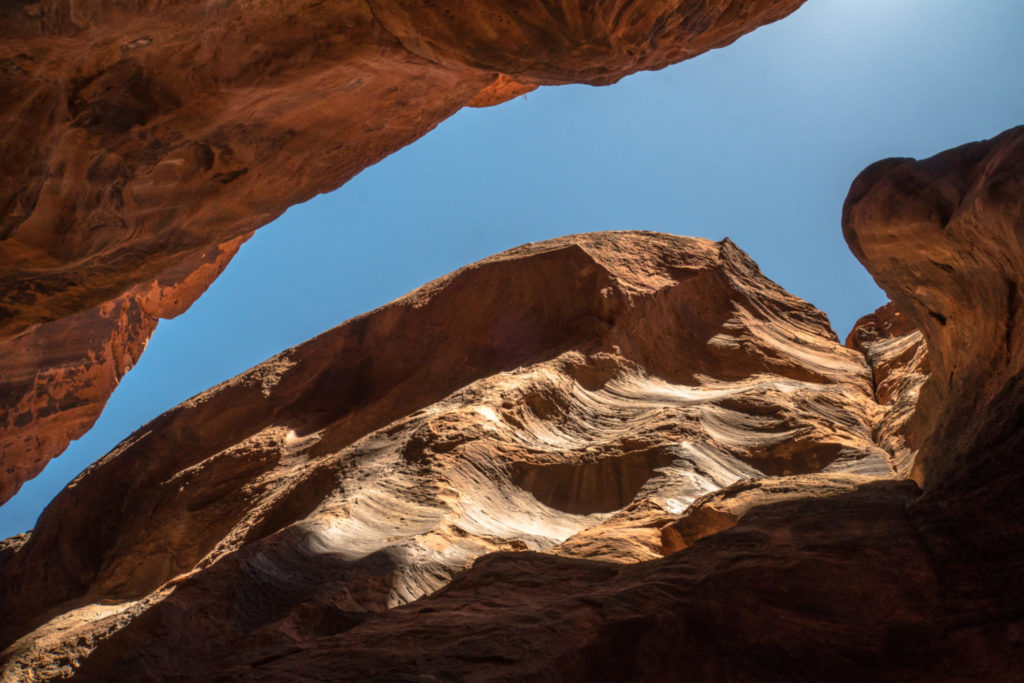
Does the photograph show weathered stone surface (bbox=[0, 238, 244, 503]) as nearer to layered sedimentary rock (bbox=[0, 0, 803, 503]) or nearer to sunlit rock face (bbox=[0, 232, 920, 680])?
sunlit rock face (bbox=[0, 232, 920, 680])

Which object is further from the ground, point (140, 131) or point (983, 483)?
point (140, 131)

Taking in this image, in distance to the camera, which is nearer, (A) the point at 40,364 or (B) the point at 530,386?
(B) the point at 530,386

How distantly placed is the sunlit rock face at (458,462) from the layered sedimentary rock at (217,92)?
130 inches

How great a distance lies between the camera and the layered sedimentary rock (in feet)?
19.7

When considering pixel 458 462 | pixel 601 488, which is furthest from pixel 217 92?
pixel 601 488

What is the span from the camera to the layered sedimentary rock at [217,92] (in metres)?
6.02

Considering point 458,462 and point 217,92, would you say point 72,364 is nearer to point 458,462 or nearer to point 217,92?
point 217,92

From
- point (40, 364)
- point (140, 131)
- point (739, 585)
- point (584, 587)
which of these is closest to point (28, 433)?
point (40, 364)

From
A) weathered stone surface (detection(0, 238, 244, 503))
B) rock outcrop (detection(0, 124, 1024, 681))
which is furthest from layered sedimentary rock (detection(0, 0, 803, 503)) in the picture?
weathered stone surface (detection(0, 238, 244, 503))

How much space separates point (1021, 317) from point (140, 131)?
720cm

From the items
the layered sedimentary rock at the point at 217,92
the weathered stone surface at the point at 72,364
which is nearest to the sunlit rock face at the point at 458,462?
the weathered stone surface at the point at 72,364

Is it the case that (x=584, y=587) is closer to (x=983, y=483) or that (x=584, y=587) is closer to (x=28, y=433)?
(x=983, y=483)

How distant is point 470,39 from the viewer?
20.8ft

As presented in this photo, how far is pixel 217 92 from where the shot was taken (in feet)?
22.6
